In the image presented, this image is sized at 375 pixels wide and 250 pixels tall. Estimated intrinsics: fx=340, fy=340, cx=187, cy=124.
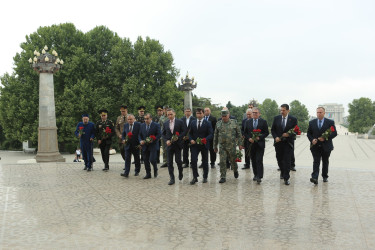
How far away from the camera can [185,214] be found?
6.27m

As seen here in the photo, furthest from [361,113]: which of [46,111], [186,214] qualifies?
[186,214]

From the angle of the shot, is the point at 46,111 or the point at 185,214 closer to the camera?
the point at 185,214

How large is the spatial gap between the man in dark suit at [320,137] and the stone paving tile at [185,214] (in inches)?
22.1

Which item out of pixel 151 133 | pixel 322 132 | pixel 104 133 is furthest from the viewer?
pixel 104 133

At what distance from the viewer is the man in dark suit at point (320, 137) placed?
908 cm

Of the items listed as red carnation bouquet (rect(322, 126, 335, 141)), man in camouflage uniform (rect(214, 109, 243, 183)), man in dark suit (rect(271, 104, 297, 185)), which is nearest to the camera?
red carnation bouquet (rect(322, 126, 335, 141))

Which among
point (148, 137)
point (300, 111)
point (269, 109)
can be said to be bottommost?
point (148, 137)

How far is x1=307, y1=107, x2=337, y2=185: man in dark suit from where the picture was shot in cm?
908

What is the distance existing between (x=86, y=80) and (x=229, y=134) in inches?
1047

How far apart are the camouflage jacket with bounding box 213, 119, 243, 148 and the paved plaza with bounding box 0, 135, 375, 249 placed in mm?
1132

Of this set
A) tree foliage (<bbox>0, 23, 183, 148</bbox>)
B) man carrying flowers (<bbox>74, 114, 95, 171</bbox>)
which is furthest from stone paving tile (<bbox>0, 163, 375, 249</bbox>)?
tree foliage (<bbox>0, 23, 183, 148</bbox>)

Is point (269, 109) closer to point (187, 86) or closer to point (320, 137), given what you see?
point (187, 86)

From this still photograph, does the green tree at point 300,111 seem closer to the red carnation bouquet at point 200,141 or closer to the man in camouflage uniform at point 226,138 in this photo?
the man in camouflage uniform at point 226,138

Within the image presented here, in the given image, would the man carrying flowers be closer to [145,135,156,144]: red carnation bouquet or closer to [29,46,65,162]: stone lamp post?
[145,135,156,144]: red carnation bouquet
